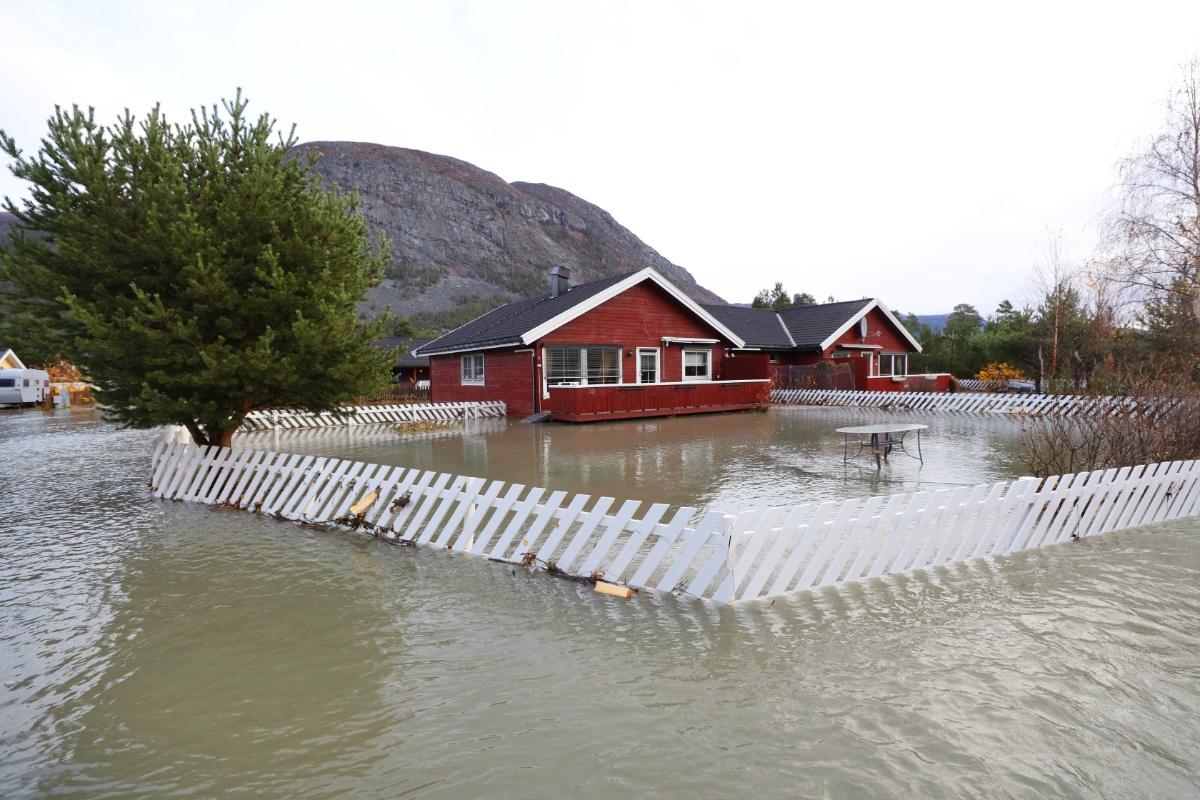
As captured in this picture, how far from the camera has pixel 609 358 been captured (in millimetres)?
22344

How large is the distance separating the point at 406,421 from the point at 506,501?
16.0 meters

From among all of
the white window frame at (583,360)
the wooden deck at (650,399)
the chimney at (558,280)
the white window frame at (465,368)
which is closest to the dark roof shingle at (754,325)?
the wooden deck at (650,399)

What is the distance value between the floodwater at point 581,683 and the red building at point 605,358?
564 inches

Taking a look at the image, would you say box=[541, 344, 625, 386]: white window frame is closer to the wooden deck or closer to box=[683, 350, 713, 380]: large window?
the wooden deck

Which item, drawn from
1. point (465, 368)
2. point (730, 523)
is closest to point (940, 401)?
point (465, 368)

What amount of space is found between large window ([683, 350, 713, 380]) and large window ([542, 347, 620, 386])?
3574 millimetres

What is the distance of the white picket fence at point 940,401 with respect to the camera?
20.9m

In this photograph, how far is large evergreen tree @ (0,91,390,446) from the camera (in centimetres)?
827

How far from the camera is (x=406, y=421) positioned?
20906mm

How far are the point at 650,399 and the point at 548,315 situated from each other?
4.59 meters

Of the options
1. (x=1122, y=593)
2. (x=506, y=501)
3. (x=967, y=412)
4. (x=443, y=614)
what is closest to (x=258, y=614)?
(x=443, y=614)

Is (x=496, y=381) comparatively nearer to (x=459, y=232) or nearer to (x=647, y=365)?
(x=647, y=365)

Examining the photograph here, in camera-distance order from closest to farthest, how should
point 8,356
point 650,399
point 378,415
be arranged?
point 650,399, point 378,415, point 8,356

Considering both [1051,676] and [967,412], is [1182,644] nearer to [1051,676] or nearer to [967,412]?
[1051,676]
